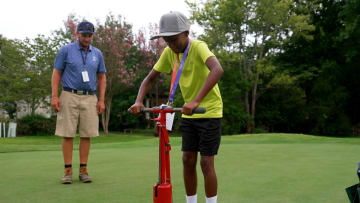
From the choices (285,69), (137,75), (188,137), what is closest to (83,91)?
(188,137)

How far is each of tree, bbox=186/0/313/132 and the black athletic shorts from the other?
2315cm

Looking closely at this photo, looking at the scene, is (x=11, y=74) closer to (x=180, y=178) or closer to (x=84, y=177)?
(x=84, y=177)

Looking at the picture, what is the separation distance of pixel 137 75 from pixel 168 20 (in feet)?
83.0

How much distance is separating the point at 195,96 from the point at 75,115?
2291 mm

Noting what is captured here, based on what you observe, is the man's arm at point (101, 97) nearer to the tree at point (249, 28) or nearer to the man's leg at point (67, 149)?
the man's leg at point (67, 149)

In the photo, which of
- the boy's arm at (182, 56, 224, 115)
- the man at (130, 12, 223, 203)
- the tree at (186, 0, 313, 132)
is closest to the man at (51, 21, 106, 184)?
the man at (130, 12, 223, 203)

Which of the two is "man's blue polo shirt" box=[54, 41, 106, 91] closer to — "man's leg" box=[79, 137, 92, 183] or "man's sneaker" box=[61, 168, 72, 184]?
"man's leg" box=[79, 137, 92, 183]

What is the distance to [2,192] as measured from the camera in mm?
3703

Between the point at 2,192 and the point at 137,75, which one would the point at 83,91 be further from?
the point at 137,75

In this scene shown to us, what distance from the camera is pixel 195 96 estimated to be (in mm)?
2951

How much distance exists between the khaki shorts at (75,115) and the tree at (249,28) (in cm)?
2162

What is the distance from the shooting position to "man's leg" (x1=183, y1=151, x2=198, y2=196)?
3.02m

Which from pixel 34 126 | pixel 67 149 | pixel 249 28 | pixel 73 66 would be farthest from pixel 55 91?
pixel 249 28

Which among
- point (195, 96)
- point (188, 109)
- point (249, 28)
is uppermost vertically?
point (249, 28)
